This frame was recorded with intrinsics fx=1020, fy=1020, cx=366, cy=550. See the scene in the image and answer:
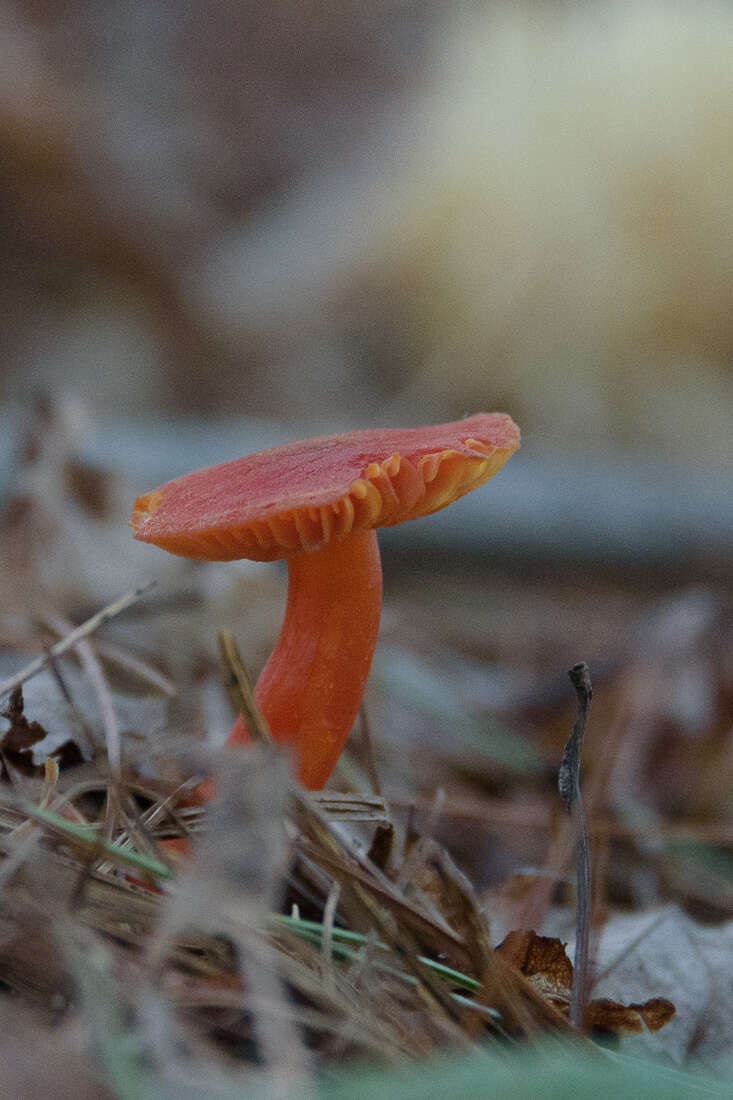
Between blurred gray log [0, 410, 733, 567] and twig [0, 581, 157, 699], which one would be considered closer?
twig [0, 581, 157, 699]

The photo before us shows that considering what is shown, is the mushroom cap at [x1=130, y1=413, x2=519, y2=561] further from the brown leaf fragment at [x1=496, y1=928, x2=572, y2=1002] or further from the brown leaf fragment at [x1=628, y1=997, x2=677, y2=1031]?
the brown leaf fragment at [x1=628, y1=997, x2=677, y2=1031]

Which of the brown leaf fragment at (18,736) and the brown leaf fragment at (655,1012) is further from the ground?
the brown leaf fragment at (18,736)

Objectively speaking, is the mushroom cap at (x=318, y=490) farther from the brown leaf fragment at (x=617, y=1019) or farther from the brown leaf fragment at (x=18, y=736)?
the brown leaf fragment at (x=617, y=1019)

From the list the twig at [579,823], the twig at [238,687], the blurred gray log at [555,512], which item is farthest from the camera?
the blurred gray log at [555,512]

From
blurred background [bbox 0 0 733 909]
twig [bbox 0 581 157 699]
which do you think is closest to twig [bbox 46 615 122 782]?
twig [bbox 0 581 157 699]

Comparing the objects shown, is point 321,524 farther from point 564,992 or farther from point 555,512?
point 555,512

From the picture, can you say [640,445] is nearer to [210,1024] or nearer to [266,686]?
[266,686]

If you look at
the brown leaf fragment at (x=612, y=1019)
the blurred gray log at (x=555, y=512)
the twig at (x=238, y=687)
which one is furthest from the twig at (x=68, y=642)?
the blurred gray log at (x=555, y=512)

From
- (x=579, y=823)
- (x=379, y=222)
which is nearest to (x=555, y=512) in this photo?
(x=579, y=823)
